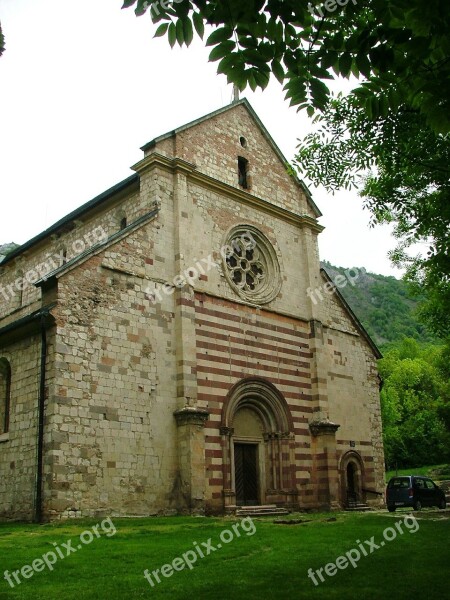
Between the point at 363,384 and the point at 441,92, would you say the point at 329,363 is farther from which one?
the point at 441,92

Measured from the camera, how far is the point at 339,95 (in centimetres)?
1642

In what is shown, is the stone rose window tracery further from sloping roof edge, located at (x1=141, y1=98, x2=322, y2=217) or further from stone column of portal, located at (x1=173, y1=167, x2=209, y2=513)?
sloping roof edge, located at (x1=141, y1=98, x2=322, y2=217)

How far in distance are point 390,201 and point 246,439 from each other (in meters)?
11.1

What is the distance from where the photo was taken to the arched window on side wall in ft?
66.3

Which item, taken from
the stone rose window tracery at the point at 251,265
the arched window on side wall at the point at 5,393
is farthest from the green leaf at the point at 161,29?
the stone rose window tracery at the point at 251,265

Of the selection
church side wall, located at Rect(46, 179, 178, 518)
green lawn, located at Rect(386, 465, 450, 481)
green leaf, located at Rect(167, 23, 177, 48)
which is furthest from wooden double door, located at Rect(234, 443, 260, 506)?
green lawn, located at Rect(386, 465, 450, 481)

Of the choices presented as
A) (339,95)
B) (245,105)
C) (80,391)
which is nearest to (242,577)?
(80,391)

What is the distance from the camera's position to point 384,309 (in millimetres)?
138875

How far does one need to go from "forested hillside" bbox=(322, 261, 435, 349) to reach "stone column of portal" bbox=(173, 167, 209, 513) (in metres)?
91.3

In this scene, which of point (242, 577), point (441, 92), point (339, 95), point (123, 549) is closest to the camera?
point (441, 92)

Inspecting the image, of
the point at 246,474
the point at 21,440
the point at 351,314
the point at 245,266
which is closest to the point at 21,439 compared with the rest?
the point at 21,440

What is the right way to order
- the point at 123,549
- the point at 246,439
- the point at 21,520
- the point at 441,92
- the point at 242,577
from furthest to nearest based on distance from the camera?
the point at 246,439, the point at 21,520, the point at 123,549, the point at 242,577, the point at 441,92

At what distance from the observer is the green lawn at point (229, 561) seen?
28.5ft

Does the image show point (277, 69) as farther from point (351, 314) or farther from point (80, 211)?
point (351, 314)
